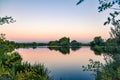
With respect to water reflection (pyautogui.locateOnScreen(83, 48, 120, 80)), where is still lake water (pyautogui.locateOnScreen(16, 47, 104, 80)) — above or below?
below

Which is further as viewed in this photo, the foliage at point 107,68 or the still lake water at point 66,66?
the still lake water at point 66,66

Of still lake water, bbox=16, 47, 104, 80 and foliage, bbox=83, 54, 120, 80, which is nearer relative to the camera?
foliage, bbox=83, 54, 120, 80

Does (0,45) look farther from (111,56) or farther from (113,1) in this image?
(111,56)

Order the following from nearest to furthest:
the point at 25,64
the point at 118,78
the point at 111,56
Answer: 1. the point at 118,78
2. the point at 111,56
3. the point at 25,64

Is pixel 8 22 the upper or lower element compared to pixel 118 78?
upper

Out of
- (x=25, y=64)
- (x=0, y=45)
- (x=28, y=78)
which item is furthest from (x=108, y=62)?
(x=25, y=64)

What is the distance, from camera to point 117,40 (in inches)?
313

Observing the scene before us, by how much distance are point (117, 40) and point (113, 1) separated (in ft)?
7.87

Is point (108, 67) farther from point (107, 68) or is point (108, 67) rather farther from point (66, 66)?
point (66, 66)

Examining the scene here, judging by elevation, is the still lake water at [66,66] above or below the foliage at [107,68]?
below

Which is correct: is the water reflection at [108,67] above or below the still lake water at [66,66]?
above

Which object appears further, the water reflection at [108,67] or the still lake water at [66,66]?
the still lake water at [66,66]

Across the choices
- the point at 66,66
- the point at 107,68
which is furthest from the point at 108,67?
the point at 66,66

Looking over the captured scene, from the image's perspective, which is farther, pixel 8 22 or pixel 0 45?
pixel 0 45
